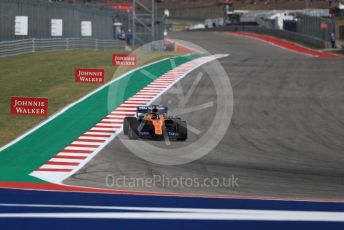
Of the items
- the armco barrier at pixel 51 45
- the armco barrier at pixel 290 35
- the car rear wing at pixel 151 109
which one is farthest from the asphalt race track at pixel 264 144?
the armco barrier at pixel 290 35

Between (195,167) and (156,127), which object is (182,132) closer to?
(156,127)

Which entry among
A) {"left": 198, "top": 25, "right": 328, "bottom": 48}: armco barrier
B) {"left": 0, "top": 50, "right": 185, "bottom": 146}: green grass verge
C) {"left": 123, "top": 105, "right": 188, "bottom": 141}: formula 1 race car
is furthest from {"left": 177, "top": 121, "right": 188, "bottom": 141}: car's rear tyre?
{"left": 198, "top": 25, "right": 328, "bottom": 48}: armco barrier

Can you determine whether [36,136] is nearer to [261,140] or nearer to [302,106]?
[261,140]

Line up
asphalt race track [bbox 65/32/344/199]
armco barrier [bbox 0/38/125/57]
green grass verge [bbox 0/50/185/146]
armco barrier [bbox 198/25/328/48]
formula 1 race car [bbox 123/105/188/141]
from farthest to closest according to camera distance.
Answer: armco barrier [bbox 198/25/328/48], armco barrier [bbox 0/38/125/57], green grass verge [bbox 0/50/185/146], formula 1 race car [bbox 123/105/188/141], asphalt race track [bbox 65/32/344/199]

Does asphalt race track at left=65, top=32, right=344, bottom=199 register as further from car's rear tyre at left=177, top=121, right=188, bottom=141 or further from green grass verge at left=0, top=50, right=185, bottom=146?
green grass verge at left=0, top=50, right=185, bottom=146

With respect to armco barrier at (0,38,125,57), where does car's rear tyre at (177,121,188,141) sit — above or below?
below

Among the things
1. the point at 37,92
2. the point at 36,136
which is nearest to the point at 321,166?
the point at 36,136

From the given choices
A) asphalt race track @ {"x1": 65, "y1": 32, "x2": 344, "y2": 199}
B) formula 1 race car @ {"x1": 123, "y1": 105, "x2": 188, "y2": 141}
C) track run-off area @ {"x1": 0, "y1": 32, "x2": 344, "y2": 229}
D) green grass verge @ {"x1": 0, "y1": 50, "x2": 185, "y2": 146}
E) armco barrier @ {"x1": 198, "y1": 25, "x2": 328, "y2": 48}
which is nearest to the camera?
track run-off area @ {"x1": 0, "y1": 32, "x2": 344, "y2": 229}

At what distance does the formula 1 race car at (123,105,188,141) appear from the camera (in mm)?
17297

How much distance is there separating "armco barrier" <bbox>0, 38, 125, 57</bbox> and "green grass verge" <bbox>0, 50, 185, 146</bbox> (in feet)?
3.29

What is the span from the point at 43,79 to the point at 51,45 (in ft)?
64.3

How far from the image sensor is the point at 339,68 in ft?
117

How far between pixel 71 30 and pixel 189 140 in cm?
4108

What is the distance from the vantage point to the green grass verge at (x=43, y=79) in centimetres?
2041
